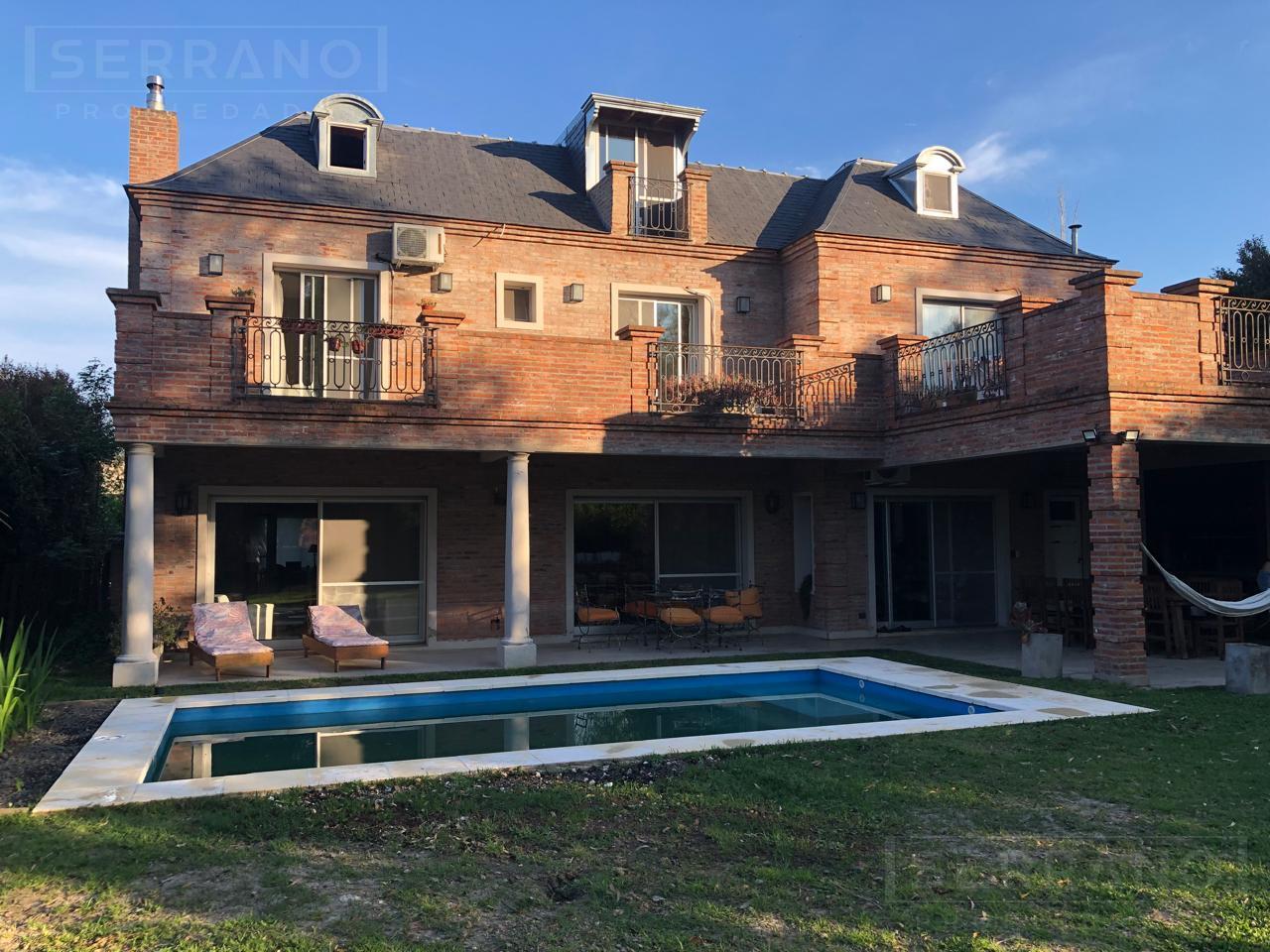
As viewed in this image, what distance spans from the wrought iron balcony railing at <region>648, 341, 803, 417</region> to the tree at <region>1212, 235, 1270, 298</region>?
46.7 feet

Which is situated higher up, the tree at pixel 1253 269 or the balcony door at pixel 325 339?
the tree at pixel 1253 269

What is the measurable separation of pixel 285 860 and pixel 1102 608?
8699 millimetres

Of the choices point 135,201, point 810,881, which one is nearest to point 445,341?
point 135,201

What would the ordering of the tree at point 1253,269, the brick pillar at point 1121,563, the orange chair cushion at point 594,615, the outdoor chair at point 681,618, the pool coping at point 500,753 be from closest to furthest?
1. the pool coping at point 500,753
2. the brick pillar at point 1121,563
3. the outdoor chair at point 681,618
4. the orange chair cushion at point 594,615
5. the tree at point 1253,269

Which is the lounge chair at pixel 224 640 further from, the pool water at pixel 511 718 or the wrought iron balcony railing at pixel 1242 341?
the wrought iron balcony railing at pixel 1242 341

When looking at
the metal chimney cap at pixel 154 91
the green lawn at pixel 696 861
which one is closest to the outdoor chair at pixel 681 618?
the green lawn at pixel 696 861

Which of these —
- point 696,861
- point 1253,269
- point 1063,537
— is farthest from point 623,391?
point 1253,269

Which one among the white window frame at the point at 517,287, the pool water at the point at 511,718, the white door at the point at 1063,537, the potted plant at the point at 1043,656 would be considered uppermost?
the white window frame at the point at 517,287

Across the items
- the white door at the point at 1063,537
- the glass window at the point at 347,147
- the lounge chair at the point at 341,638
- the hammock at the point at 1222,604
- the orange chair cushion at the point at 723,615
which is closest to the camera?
the hammock at the point at 1222,604

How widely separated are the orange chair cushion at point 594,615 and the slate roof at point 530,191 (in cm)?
590

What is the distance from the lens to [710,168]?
17.6 meters

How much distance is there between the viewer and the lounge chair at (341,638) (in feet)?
38.1

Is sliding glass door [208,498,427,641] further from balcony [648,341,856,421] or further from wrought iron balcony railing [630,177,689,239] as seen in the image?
wrought iron balcony railing [630,177,689,239]

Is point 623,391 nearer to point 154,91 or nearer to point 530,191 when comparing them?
point 530,191
